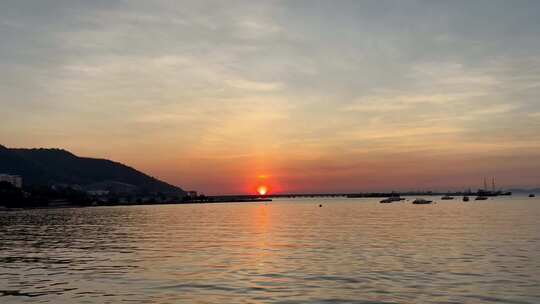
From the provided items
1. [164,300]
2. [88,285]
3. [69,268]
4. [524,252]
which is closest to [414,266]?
[524,252]

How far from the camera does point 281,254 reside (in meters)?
55.2

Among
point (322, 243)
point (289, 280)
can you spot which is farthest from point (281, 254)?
point (289, 280)

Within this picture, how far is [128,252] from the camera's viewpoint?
59.1 metres

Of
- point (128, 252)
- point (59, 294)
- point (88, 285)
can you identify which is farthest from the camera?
point (128, 252)

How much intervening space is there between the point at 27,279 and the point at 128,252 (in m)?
19.3

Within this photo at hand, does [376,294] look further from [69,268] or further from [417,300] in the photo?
[69,268]

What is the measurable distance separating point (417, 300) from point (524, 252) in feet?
94.6

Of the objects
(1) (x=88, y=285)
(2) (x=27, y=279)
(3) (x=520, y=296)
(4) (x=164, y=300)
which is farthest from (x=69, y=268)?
(3) (x=520, y=296)

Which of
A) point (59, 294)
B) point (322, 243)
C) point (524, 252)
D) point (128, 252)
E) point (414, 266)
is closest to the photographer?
point (59, 294)

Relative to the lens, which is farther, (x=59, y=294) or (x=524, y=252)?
(x=524, y=252)

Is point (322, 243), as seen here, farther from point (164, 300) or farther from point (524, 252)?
point (164, 300)

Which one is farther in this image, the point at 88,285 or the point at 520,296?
the point at 88,285

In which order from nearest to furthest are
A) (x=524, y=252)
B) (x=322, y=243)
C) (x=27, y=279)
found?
(x=27, y=279)
(x=524, y=252)
(x=322, y=243)

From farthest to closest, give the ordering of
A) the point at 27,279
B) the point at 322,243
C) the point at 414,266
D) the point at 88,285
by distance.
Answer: the point at 322,243 → the point at 414,266 → the point at 27,279 → the point at 88,285
